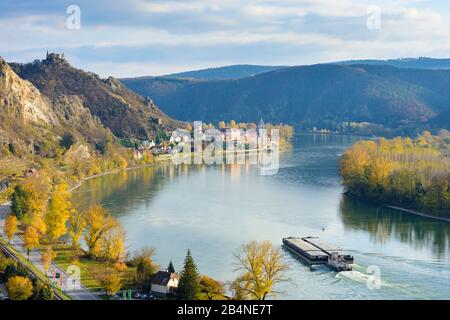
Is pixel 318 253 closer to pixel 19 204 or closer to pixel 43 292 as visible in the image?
pixel 43 292

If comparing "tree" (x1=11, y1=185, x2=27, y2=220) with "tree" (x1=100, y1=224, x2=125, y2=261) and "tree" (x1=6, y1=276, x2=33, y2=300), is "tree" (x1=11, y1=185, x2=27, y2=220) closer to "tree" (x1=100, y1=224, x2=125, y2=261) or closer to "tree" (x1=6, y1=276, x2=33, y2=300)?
"tree" (x1=100, y1=224, x2=125, y2=261)

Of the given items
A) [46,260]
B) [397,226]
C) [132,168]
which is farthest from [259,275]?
[132,168]

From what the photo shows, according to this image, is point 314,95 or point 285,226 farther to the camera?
point 314,95

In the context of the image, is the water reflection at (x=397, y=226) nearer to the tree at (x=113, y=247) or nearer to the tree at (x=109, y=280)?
the tree at (x=113, y=247)

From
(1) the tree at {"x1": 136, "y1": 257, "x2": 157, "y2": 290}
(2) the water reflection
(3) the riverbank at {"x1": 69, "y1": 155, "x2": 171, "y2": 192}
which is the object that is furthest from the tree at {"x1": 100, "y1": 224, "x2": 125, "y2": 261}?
(3) the riverbank at {"x1": 69, "y1": 155, "x2": 171, "y2": 192}

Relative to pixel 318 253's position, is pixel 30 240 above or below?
above

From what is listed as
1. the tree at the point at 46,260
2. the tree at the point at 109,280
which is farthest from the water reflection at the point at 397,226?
the tree at the point at 46,260
